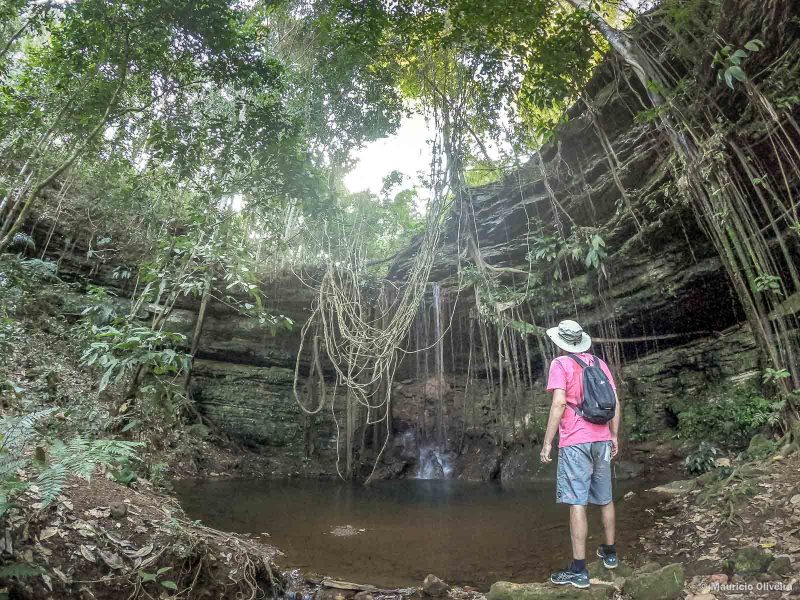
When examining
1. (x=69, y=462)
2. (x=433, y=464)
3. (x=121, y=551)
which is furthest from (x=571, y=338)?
(x=433, y=464)

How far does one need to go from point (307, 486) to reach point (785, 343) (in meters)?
6.48

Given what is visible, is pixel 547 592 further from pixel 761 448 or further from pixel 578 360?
pixel 761 448

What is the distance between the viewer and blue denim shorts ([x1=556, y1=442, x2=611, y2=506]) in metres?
2.57

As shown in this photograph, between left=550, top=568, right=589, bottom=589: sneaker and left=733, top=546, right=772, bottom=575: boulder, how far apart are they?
2.32 ft

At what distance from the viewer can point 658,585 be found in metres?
2.26

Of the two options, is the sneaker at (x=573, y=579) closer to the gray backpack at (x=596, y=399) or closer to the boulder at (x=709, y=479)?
the gray backpack at (x=596, y=399)

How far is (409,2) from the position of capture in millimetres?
5426

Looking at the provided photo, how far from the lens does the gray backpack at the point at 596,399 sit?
261cm

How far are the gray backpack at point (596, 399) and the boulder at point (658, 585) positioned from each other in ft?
2.48

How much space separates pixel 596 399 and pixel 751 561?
3.26ft

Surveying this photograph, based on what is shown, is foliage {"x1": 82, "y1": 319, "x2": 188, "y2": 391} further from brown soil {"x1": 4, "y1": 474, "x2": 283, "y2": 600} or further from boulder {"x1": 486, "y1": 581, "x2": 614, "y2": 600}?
boulder {"x1": 486, "y1": 581, "x2": 614, "y2": 600}

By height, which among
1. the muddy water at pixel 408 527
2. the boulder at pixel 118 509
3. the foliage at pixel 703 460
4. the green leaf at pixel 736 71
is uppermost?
the green leaf at pixel 736 71

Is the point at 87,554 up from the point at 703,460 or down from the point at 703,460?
down

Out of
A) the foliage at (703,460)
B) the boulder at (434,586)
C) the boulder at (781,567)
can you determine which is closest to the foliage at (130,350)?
the boulder at (434,586)
